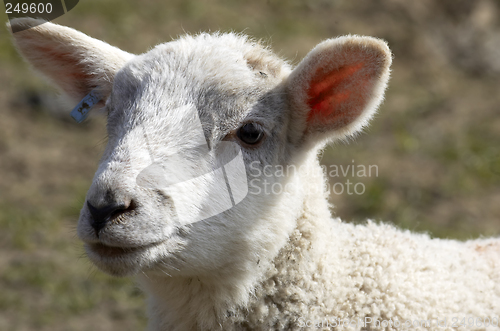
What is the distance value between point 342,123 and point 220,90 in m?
0.70

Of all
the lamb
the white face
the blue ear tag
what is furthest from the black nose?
the blue ear tag

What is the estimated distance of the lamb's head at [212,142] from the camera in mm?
2408

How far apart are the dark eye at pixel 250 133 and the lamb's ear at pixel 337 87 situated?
0.74ft

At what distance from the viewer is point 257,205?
110 inches

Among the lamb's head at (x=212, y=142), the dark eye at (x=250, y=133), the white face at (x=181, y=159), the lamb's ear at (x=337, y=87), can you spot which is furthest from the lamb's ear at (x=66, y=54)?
the lamb's ear at (x=337, y=87)

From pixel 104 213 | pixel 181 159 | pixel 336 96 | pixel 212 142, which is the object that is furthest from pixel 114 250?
pixel 336 96

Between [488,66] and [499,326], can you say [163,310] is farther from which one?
[488,66]

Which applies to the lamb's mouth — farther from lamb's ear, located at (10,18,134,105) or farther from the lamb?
lamb's ear, located at (10,18,134,105)

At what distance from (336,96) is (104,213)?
1405 millimetres

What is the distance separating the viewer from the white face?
237 centimetres

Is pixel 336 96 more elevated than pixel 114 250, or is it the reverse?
pixel 336 96

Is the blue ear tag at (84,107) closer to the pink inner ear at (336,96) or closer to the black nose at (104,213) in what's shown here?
the black nose at (104,213)

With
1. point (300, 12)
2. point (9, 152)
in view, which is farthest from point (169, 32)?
point (9, 152)

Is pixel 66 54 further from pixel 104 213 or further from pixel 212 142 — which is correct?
pixel 104 213
